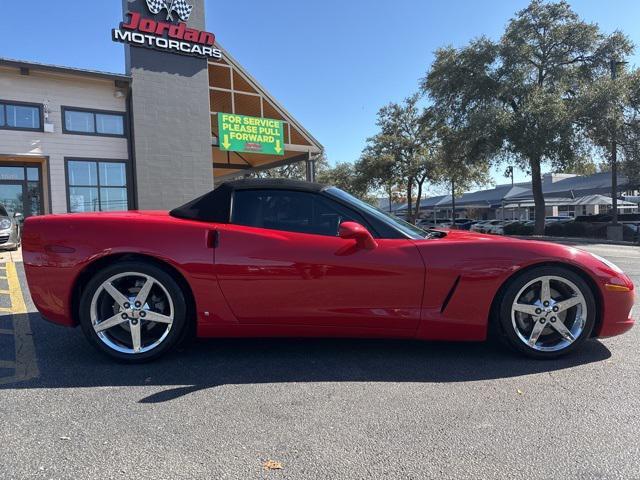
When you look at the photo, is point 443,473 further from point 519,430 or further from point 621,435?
point 621,435

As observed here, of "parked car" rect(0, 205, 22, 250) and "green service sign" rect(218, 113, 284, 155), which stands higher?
"green service sign" rect(218, 113, 284, 155)

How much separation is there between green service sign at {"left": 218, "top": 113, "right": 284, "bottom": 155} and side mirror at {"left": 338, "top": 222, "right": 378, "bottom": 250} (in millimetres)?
14153

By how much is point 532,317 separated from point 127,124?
14769 mm

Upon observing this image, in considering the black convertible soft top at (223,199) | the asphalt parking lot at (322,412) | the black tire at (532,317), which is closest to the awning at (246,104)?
the black convertible soft top at (223,199)

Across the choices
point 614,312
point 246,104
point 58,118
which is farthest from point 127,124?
point 614,312

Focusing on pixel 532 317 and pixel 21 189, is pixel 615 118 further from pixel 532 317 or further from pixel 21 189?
pixel 21 189

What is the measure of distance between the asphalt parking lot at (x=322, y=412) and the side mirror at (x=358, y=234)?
0.88 metres

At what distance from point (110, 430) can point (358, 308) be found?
168cm

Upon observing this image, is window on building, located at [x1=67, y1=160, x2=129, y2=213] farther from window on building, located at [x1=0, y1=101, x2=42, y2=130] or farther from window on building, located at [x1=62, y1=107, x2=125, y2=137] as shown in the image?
window on building, located at [x1=0, y1=101, x2=42, y2=130]

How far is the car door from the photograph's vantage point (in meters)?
3.30

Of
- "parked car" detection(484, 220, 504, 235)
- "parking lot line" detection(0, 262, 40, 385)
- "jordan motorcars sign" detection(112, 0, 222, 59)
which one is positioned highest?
"jordan motorcars sign" detection(112, 0, 222, 59)

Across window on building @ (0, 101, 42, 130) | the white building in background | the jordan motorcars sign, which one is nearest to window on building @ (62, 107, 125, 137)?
window on building @ (0, 101, 42, 130)

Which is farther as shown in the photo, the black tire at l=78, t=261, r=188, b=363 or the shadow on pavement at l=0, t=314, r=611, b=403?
the black tire at l=78, t=261, r=188, b=363

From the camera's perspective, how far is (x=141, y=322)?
11.3 feet
